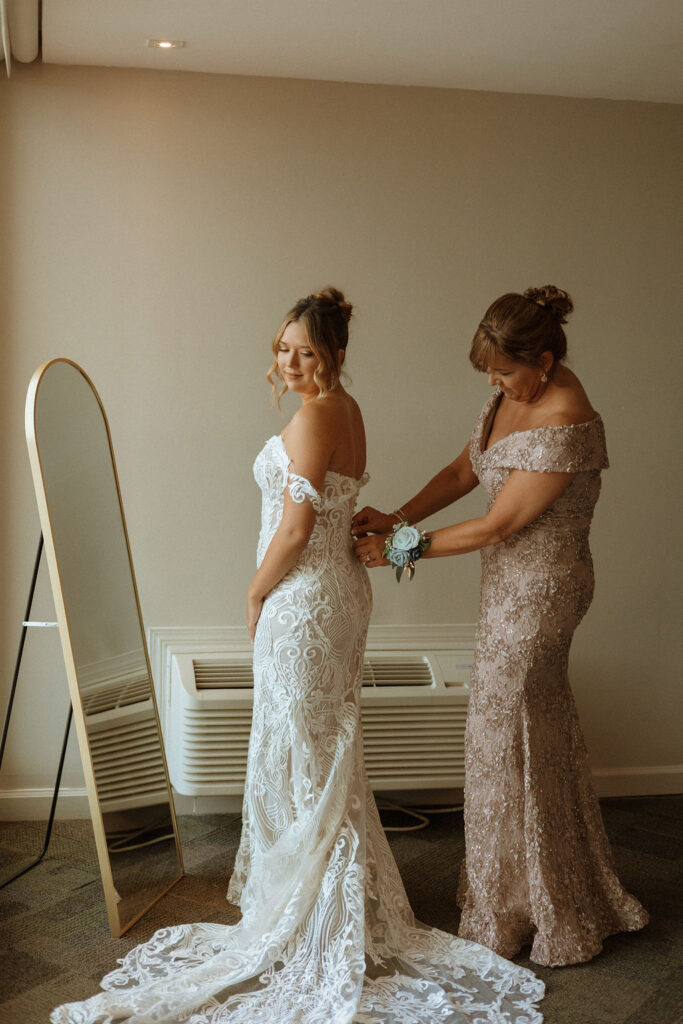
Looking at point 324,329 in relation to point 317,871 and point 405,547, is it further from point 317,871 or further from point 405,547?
point 317,871

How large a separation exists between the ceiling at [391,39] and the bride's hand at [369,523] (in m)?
1.55

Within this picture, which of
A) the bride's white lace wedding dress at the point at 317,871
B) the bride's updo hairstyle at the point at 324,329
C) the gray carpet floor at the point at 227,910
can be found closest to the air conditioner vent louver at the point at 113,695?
the bride's white lace wedding dress at the point at 317,871

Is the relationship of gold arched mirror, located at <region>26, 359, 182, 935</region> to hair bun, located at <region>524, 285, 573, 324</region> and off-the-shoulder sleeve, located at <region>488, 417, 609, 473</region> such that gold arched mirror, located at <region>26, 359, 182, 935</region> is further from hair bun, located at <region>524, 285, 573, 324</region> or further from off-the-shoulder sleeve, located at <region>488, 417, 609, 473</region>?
hair bun, located at <region>524, 285, 573, 324</region>

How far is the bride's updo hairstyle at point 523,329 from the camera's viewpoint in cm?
268

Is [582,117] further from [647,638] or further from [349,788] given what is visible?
[349,788]

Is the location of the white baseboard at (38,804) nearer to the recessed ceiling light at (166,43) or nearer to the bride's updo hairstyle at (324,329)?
the bride's updo hairstyle at (324,329)

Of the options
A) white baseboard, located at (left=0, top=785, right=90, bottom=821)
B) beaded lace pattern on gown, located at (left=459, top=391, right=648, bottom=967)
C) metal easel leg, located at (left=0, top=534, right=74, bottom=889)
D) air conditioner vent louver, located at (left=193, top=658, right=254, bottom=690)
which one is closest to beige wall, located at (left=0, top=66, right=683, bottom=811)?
white baseboard, located at (left=0, top=785, right=90, bottom=821)

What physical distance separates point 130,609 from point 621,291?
2.34m

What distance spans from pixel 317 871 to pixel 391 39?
2639 mm

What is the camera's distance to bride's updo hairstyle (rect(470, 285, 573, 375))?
8.79ft

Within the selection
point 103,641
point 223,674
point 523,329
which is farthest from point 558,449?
point 223,674

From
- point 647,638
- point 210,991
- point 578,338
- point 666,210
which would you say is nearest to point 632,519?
point 647,638

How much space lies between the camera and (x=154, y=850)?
10.3ft

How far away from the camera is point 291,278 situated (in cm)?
378
